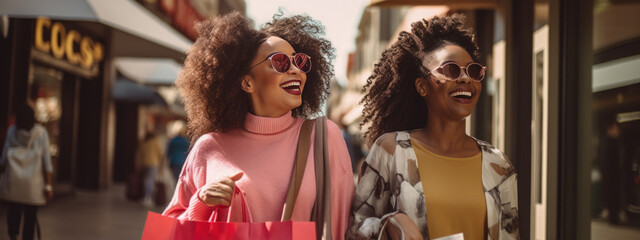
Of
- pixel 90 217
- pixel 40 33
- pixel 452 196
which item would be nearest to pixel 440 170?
pixel 452 196

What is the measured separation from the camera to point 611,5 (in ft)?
15.0

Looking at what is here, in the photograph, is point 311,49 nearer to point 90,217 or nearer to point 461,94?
point 461,94

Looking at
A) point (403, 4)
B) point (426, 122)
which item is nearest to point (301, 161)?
point (426, 122)

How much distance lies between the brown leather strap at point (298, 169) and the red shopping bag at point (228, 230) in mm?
120

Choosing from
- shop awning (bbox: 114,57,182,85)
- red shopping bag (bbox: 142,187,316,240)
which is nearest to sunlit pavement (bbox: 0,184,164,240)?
shop awning (bbox: 114,57,182,85)

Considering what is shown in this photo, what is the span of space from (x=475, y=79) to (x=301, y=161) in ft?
2.57

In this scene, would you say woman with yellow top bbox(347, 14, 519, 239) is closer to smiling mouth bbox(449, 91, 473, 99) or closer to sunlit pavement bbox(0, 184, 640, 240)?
smiling mouth bbox(449, 91, 473, 99)

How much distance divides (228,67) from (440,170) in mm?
973

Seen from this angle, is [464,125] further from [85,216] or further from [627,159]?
[85,216]

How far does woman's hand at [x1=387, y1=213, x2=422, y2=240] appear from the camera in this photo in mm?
2393

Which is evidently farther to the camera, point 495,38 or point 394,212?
point 495,38

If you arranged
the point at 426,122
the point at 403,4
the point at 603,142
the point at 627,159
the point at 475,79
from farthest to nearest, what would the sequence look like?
the point at 403,4
the point at 603,142
the point at 627,159
the point at 426,122
the point at 475,79

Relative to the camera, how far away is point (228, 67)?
2.82 meters

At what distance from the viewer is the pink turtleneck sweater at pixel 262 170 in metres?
2.64
